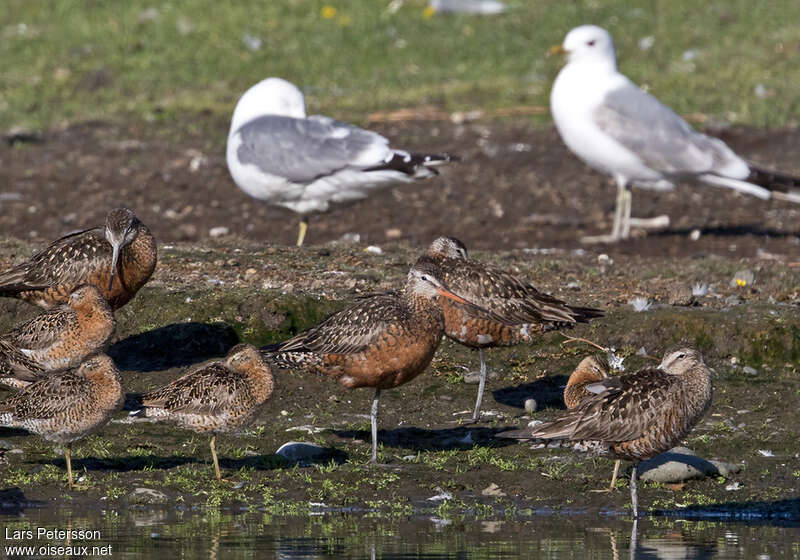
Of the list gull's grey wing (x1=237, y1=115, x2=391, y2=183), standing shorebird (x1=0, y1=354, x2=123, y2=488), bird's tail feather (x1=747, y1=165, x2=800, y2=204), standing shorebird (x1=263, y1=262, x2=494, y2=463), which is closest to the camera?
standing shorebird (x1=0, y1=354, x2=123, y2=488)

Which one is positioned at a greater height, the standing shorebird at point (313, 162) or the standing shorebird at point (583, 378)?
the standing shorebird at point (313, 162)

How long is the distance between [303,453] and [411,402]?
4.63 ft

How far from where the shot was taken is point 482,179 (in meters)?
17.8

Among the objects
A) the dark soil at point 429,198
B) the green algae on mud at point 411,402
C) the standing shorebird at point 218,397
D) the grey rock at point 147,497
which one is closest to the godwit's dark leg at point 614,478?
the green algae on mud at point 411,402

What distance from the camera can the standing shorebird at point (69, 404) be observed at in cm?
805

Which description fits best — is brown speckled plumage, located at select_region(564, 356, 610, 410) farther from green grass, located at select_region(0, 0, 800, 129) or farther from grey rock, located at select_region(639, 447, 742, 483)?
green grass, located at select_region(0, 0, 800, 129)

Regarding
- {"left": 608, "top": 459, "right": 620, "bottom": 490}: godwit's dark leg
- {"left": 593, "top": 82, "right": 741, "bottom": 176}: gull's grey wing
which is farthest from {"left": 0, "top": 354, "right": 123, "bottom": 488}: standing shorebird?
{"left": 593, "top": 82, "right": 741, "bottom": 176}: gull's grey wing

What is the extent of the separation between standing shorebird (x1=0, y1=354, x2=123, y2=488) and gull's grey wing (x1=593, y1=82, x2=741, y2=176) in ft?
29.2

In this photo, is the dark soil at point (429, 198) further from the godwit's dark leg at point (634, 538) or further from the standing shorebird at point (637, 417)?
the godwit's dark leg at point (634, 538)

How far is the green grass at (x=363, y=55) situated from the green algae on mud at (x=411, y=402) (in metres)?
9.18

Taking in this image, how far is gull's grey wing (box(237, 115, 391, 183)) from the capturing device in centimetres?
1385

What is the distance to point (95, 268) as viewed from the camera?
33.3ft

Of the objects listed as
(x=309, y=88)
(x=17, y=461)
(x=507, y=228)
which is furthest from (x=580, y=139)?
(x=17, y=461)

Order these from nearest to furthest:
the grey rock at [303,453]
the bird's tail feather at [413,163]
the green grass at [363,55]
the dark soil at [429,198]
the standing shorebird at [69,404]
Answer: the standing shorebird at [69,404]
the grey rock at [303,453]
the bird's tail feather at [413,163]
the dark soil at [429,198]
the green grass at [363,55]
